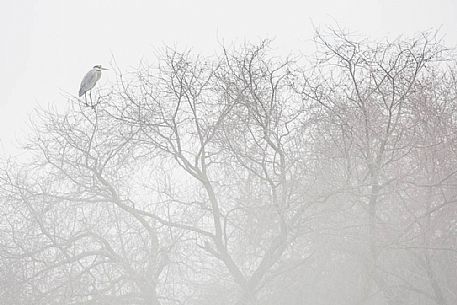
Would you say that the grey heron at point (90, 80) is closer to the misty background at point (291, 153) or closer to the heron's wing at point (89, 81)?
the heron's wing at point (89, 81)

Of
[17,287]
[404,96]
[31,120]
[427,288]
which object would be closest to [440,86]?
[404,96]

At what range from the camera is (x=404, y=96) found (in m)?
7.43

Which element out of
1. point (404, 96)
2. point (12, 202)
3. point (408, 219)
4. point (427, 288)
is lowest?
point (427, 288)

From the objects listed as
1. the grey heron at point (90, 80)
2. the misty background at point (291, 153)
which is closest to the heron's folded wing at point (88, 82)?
the grey heron at point (90, 80)

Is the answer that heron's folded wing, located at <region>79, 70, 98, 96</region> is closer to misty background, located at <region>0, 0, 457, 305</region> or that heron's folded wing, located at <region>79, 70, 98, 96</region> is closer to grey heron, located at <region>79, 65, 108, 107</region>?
grey heron, located at <region>79, 65, 108, 107</region>

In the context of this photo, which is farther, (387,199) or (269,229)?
(269,229)

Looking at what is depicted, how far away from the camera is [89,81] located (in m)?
10.7

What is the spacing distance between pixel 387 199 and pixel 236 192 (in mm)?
3593

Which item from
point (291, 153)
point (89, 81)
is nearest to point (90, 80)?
point (89, 81)

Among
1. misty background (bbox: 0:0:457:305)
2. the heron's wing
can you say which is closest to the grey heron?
the heron's wing

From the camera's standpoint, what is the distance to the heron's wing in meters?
10.4

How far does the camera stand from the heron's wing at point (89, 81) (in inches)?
410

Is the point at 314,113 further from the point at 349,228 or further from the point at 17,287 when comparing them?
the point at 17,287

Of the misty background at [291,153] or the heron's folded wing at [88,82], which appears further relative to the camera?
the heron's folded wing at [88,82]
